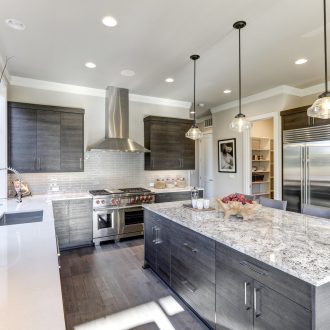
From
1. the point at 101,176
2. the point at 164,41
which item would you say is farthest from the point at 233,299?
the point at 101,176

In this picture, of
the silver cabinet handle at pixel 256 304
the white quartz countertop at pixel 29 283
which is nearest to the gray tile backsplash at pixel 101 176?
the white quartz countertop at pixel 29 283

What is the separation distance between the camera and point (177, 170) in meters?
5.75

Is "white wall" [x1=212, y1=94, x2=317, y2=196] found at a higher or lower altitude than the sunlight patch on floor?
higher

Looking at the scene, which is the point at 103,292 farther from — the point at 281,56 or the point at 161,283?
the point at 281,56

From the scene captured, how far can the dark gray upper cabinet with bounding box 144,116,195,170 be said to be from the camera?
5.19 m

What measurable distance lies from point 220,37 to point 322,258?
256 cm

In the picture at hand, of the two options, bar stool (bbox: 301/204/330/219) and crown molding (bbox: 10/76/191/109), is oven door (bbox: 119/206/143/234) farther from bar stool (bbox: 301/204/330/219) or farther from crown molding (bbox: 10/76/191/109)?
bar stool (bbox: 301/204/330/219)

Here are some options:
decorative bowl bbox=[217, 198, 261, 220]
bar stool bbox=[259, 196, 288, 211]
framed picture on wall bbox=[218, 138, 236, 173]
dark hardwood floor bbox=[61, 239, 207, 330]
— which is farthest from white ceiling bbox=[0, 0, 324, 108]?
dark hardwood floor bbox=[61, 239, 207, 330]

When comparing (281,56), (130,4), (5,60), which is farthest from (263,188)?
(5,60)

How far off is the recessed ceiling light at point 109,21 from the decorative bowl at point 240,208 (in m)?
2.25

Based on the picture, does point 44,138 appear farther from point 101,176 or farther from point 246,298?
point 246,298

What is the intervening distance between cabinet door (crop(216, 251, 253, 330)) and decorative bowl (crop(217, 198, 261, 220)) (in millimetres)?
647

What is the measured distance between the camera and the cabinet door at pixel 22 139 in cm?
399

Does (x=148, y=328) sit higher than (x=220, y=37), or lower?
lower
